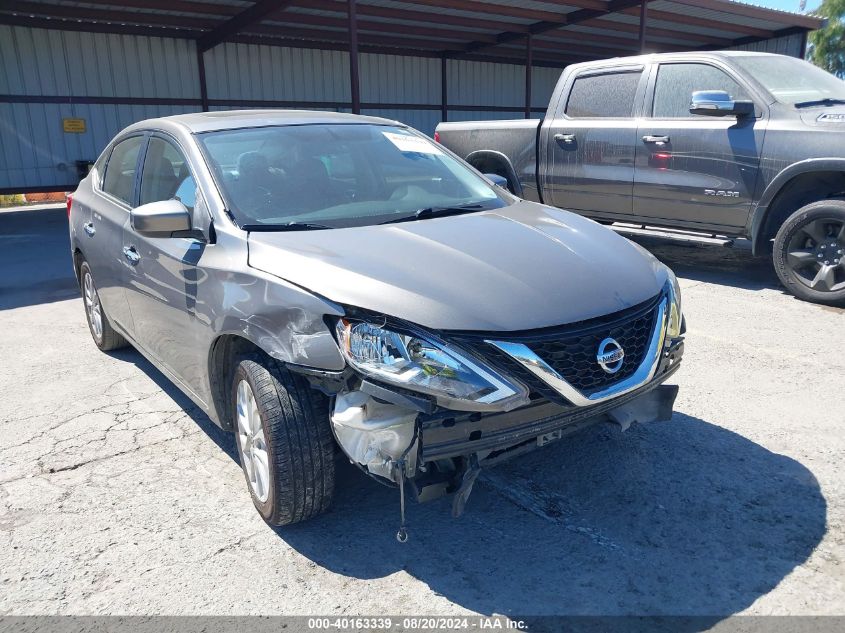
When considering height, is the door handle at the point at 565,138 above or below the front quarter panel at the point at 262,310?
above

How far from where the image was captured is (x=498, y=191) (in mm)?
3951

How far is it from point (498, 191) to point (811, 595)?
8.04 feet

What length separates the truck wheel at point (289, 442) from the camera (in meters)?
2.59

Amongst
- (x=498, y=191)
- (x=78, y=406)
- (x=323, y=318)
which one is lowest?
(x=78, y=406)

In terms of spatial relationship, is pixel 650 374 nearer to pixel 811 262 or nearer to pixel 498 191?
pixel 498 191

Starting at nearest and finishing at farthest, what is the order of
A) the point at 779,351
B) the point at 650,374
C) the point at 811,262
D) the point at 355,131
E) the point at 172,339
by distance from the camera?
the point at 650,374, the point at 172,339, the point at 355,131, the point at 779,351, the point at 811,262

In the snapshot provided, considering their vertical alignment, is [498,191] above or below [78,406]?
above

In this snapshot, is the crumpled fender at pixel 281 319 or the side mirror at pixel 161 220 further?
the side mirror at pixel 161 220

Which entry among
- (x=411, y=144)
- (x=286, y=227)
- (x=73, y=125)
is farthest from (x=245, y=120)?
(x=73, y=125)

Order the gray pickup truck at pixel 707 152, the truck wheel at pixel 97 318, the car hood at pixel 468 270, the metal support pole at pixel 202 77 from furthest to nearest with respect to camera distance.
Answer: the metal support pole at pixel 202 77
the gray pickup truck at pixel 707 152
the truck wheel at pixel 97 318
the car hood at pixel 468 270

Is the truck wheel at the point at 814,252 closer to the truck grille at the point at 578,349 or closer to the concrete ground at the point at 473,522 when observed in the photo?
the concrete ground at the point at 473,522

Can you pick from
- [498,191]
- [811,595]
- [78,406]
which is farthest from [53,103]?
[811,595]

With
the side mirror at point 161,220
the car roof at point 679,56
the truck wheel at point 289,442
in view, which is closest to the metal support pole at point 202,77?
the car roof at point 679,56

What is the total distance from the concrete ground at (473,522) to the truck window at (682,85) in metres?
2.99
